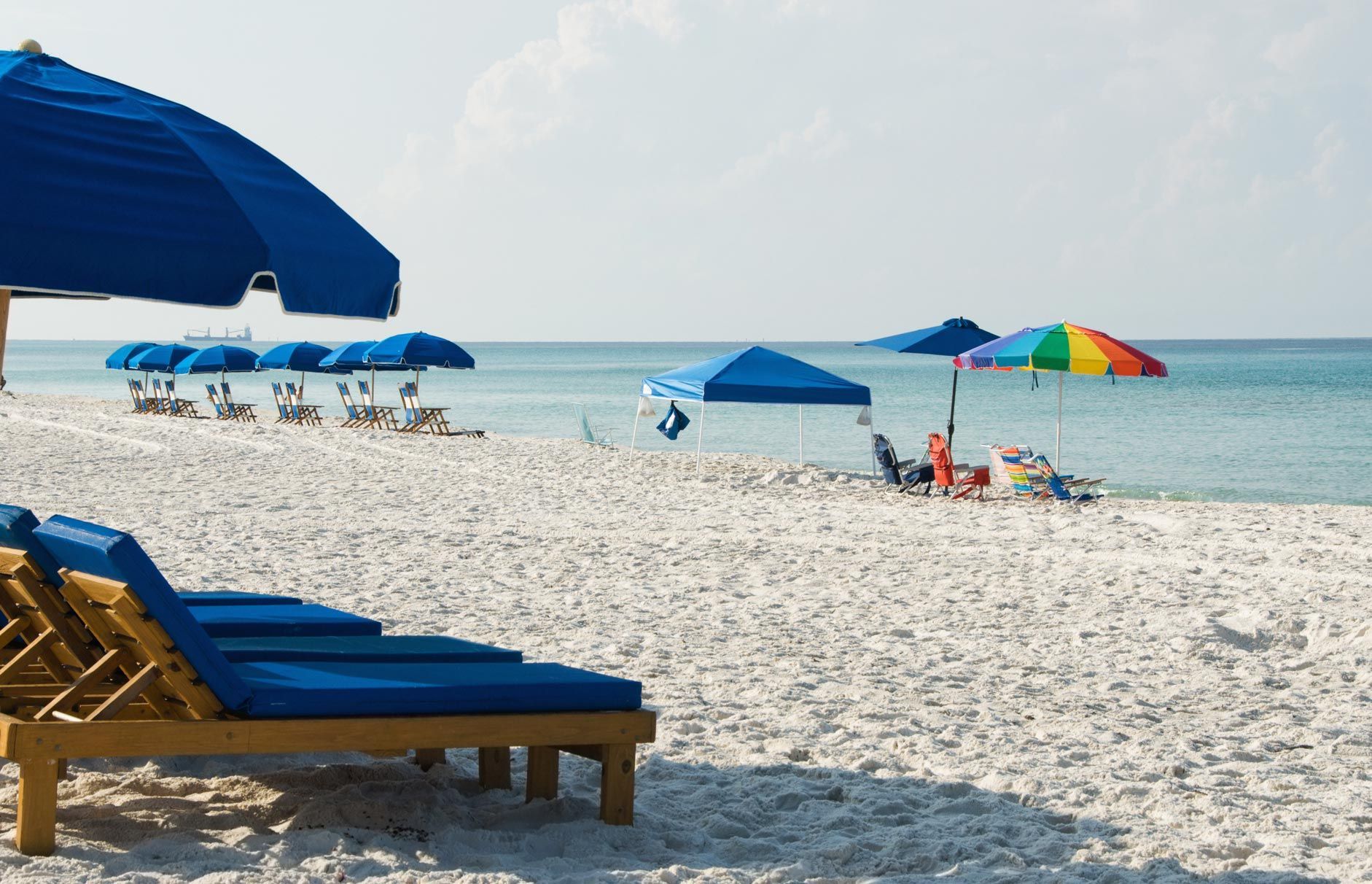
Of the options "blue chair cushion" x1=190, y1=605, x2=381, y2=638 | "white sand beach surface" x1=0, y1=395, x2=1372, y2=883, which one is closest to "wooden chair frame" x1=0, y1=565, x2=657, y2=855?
"white sand beach surface" x1=0, y1=395, x2=1372, y2=883

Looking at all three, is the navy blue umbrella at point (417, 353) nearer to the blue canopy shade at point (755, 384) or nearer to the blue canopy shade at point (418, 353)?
the blue canopy shade at point (418, 353)

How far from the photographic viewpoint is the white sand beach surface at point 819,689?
312cm

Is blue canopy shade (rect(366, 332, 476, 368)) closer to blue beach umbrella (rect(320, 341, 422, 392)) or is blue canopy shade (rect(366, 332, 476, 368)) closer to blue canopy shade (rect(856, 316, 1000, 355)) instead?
blue beach umbrella (rect(320, 341, 422, 392))

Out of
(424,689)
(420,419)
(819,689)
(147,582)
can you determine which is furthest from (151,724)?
(420,419)

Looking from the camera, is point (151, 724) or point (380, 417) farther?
point (380, 417)

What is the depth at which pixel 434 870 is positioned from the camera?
2.89 m

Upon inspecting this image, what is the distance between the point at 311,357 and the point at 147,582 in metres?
23.8

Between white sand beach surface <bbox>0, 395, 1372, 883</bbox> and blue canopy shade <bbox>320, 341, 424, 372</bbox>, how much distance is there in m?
11.9

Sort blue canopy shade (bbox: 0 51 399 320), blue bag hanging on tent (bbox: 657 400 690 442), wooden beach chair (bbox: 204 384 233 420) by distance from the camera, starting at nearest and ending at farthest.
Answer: blue canopy shade (bbox: 0 51 399 320) < blue bag hanging on tent (bbox: 657 400 690 442) < wooden beach chair (bbox: 204 384 233 420)

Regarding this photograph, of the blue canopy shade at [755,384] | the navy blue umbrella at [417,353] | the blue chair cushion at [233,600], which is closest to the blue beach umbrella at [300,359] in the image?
the navy blue umbrella at [417,353]

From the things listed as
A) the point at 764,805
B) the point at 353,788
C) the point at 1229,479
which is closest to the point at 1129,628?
the point at 764,805

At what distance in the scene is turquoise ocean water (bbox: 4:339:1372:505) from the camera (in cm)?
2158

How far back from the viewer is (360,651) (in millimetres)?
3354

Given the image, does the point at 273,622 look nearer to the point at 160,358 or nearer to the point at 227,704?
the point at 227,704
